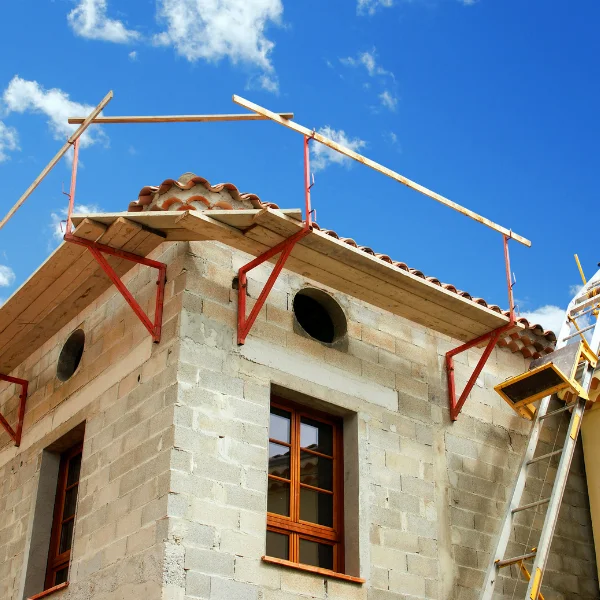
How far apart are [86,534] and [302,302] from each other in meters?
3.00

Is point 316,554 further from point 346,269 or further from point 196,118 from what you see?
point 196,118

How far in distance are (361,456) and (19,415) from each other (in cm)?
381

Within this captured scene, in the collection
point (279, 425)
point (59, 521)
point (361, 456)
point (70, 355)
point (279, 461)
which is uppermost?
point (70, 355)

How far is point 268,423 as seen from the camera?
8.55 meters

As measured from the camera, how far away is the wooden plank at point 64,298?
8.63 m

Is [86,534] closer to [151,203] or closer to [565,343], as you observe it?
[151,203]

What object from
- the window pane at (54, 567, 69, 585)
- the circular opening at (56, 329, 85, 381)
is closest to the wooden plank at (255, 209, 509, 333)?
the circular opening at (56, 329, 85, 381)

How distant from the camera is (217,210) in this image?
8.22m

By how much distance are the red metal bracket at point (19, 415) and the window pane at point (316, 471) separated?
3282 millimetres

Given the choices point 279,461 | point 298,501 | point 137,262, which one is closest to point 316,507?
point 298,501

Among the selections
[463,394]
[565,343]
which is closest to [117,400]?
[463,394]

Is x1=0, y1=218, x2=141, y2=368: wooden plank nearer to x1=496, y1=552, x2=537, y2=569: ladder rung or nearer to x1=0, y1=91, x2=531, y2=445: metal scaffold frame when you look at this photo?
x1=0, y1=91, x2=531, y2=445: metal scaffold frame

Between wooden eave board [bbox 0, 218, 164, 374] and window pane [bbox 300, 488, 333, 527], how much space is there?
8.55 feet

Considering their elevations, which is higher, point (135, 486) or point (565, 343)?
point (565, 343)
